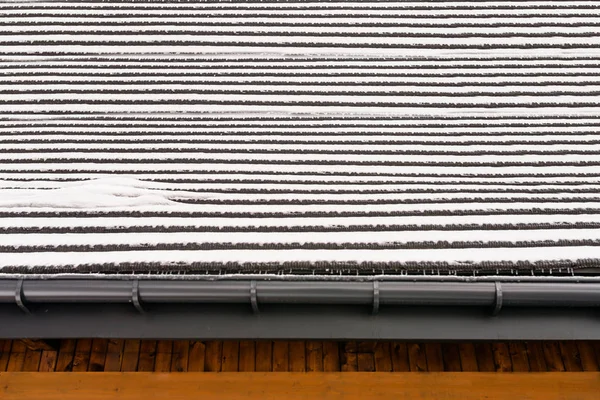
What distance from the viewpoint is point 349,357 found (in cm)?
273

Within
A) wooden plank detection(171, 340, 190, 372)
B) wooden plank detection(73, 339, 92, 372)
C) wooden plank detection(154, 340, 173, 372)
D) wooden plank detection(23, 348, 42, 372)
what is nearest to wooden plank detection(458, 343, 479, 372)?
wooden plank detection(171, 340, 190, 372)

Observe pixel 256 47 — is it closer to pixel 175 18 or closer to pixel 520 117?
pixel 175 18

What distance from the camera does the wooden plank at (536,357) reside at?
2.70 m

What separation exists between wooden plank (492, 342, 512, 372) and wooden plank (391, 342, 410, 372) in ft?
1.68

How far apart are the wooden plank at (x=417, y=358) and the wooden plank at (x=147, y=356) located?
59.0 inches

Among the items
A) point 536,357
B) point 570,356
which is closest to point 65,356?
point 536,357

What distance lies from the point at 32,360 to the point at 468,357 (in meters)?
2.56

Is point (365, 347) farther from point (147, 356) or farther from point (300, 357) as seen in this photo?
point (147, 356)

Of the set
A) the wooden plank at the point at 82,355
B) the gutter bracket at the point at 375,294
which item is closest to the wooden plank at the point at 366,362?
the gutter bracket at the point at 375,294

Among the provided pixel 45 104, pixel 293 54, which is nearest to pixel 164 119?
pixel 45 104

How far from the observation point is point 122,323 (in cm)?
236

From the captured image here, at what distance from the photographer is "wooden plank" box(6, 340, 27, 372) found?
9.00ft

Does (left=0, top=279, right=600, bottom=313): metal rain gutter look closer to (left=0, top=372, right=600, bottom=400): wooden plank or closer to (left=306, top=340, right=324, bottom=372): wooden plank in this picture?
(left=0, top=372, right=600, bottom=400): wooden plank

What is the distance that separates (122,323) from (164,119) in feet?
4.22
